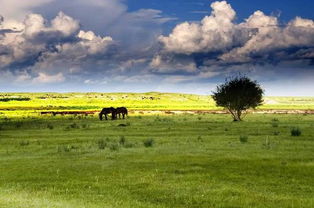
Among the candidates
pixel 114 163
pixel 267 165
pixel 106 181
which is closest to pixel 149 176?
pixel 106 181

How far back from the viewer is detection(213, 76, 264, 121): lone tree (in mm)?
78062

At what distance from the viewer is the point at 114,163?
1026 inches

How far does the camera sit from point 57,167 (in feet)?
81.6

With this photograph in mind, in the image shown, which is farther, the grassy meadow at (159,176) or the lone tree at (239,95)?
the lone tree at (239,95)

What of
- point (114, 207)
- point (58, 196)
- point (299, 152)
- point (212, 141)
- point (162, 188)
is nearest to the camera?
point (114, 207)

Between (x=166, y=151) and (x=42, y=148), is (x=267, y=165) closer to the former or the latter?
(x=166, y=151)

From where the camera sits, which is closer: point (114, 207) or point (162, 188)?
point (114, 207)

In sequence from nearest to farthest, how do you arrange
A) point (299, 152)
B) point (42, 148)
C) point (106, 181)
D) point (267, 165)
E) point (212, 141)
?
point (106, 181)
point (267, 165)
point (299, 152)
point (42, 148)
point (212, 141)

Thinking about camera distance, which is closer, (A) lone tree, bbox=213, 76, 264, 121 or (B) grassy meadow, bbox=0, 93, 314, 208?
(B) grassy meadow, bbox=0, 93, 314, 208

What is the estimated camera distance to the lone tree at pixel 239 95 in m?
78.1

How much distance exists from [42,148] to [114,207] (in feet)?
66.2

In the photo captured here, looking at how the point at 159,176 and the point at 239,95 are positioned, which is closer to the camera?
the point at 159,176

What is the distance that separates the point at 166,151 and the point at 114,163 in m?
6.20

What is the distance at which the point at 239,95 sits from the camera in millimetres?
78312
